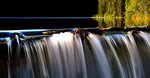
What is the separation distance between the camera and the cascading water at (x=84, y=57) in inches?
71.8

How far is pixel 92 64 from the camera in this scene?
2258 millimetres

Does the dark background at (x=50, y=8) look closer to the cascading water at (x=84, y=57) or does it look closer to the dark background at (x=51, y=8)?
the dark background at (x=51, y=8)

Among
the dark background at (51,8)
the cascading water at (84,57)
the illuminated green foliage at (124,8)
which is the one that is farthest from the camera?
the dark background at (51,8)

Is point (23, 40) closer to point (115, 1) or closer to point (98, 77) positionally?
point (98, 77)

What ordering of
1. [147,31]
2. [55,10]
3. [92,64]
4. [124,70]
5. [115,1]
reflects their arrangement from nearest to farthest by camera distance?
[92,64], [124,70], [147,31], [115,1], [55,10]

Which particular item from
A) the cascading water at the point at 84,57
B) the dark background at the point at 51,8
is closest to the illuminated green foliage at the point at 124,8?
the dark background at the point at 51,8

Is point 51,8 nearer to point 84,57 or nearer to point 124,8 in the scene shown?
point 124,8

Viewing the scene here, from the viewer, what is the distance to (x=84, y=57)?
2152mm

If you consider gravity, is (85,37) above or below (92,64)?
above

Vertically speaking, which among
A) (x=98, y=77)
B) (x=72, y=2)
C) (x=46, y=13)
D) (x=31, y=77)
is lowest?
(x=98, y=77)

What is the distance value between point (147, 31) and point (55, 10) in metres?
38.7

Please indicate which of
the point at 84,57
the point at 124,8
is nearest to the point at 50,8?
the point at 124,8

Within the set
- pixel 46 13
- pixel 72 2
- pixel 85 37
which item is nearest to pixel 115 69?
pixel 85 37

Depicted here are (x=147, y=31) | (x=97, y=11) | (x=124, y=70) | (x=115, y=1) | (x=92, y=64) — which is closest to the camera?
(x=92, y=64)
